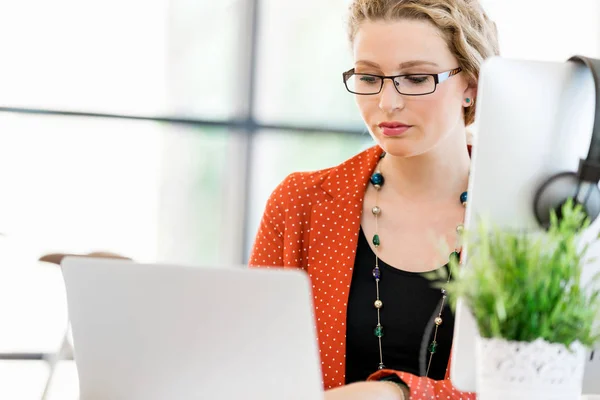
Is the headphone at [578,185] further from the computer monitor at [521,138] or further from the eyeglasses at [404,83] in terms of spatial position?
the eyeglasses at [404,83]

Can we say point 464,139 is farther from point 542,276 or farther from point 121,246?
point 121,246

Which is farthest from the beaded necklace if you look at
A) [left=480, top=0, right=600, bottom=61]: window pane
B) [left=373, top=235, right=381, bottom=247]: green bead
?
[left=480, top=0, right=600, bottom=61]: window pane

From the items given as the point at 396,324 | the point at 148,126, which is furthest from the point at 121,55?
the point at 396,324

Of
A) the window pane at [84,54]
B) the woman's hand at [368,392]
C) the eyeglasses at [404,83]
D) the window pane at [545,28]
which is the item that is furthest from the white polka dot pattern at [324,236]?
the window pane at [545,28]

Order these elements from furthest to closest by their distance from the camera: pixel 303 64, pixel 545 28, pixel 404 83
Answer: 1. pixel 545 28
2. pixel 303 64
3. pixel 404 83

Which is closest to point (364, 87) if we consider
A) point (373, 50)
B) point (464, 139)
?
point (373, 50)

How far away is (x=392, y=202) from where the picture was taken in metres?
1.84

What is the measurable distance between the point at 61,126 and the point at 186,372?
2.32 m

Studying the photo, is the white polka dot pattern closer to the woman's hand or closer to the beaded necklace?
the beaded necklace

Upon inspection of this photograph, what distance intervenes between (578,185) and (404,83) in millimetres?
651

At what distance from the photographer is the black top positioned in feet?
5.54

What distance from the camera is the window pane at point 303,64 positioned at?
325cm

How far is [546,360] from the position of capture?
88cm

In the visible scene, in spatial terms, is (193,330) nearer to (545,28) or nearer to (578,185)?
(578,185)
